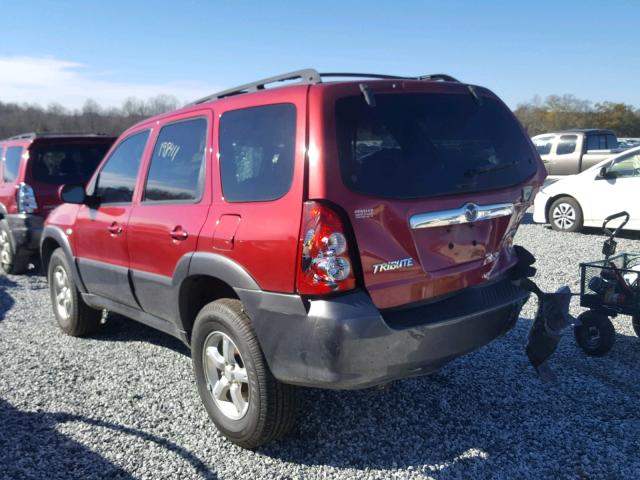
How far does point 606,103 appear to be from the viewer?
4144 cm

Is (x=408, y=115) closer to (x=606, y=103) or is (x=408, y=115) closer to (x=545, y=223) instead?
(x=545, y=223)

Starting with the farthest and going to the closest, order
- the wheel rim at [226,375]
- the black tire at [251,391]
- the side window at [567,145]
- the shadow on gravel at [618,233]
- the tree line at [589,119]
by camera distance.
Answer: the tree line at [589,119] → the side window at [567,145] → the shadow on gravel at [618,233] → the wheel rim at [226,375] → the black tire at [251,391]

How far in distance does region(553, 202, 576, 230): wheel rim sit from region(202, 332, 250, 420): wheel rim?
861 cm

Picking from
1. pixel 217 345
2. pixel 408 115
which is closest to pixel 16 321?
pixel 217 345

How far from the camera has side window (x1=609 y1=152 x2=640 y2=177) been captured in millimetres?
8945

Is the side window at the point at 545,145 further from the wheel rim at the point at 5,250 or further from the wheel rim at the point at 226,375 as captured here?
the wheel rim at the point at 226,375

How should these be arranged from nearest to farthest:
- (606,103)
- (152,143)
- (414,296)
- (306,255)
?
(306,255)
(414,296)
(152,143)
(606,103)

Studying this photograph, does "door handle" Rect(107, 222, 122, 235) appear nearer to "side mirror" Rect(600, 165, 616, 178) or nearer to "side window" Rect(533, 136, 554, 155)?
"side mirror" Rect(600, 165, 616, 178)

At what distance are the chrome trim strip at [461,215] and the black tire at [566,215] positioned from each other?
7709mm

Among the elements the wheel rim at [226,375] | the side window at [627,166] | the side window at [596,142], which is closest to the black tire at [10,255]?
the wheel rim at [226,375]

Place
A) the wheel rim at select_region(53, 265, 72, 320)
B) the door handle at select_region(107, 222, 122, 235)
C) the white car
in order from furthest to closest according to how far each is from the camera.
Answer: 1. the white car
2. the wheel rim at select_region(53, 265, 72, 320)
3. the door handle at select_region(107, 222, 122, 235)

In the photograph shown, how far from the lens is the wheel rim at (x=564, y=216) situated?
33.0 feet

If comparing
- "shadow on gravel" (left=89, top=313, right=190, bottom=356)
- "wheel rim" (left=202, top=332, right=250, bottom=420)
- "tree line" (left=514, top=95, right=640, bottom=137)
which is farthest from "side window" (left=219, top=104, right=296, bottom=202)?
"tree line" (left=514, top=95, right=640, bottom=137)

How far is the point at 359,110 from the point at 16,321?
4.69 metres
